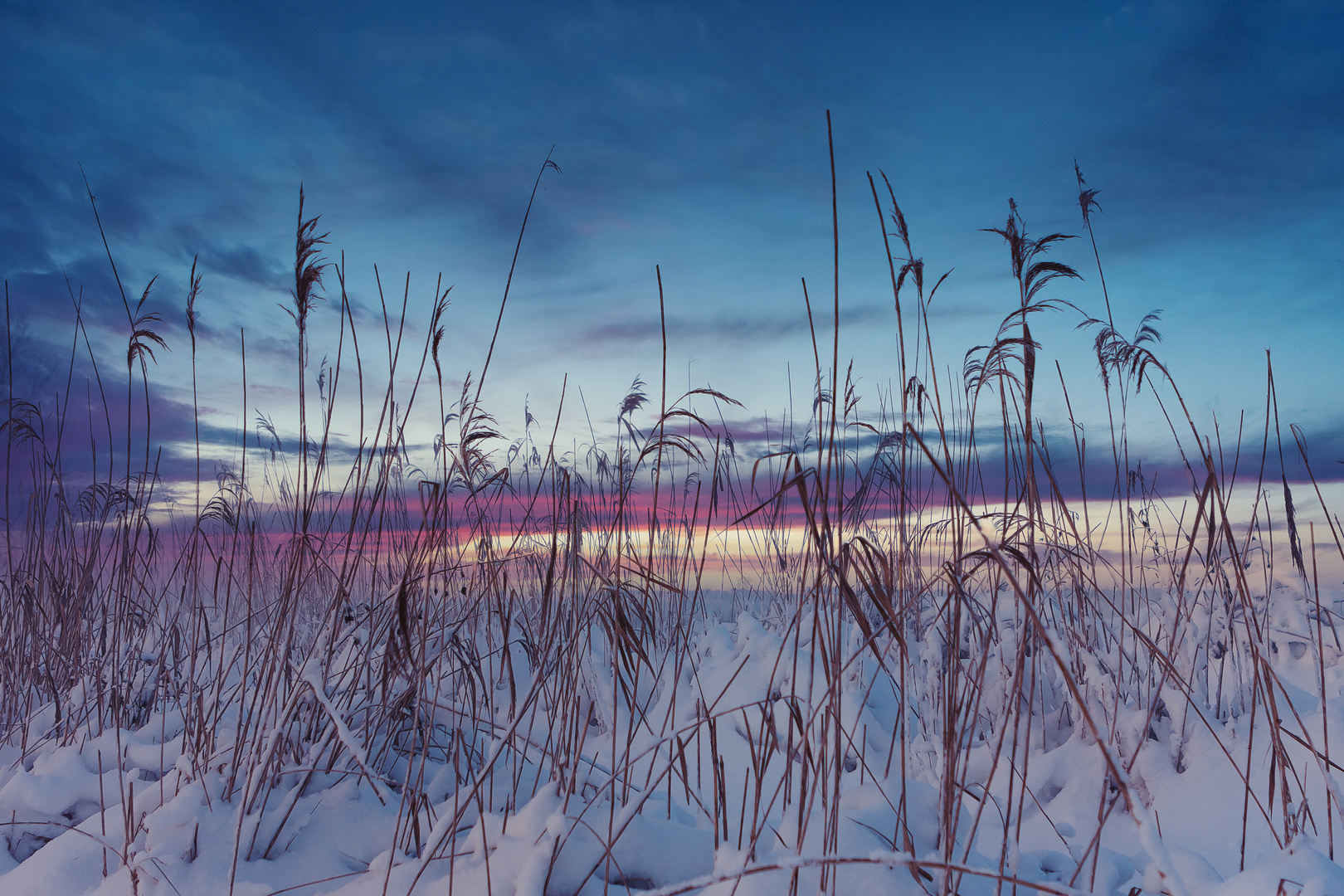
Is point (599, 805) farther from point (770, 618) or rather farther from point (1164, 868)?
point (770, 618)

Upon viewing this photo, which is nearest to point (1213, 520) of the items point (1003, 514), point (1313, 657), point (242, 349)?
point (1003, 514)

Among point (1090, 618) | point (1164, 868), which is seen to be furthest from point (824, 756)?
point (1090, 618)

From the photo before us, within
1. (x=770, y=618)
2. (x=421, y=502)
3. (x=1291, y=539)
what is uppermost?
(x=421, y=502)

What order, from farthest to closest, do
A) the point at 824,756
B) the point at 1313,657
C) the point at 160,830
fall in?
the point at 1313,657 < the point at 160,830 < the point at 824,756

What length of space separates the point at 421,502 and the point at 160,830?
909mm

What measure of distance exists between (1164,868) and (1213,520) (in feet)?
3.83

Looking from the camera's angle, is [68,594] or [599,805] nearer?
[599,805]

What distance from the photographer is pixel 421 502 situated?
1.68 metres

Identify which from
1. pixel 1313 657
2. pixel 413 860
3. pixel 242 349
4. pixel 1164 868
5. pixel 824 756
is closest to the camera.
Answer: pixel 1164 868

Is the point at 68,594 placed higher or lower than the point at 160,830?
higher

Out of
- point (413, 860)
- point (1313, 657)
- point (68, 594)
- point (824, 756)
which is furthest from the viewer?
point (1313, 657)

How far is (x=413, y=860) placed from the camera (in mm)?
1435

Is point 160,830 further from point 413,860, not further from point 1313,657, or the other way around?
point 1313,657

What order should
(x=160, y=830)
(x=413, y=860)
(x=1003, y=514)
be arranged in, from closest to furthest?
(x=413, y=860)
(x=160, y=830)
(x=1003, y=514)
